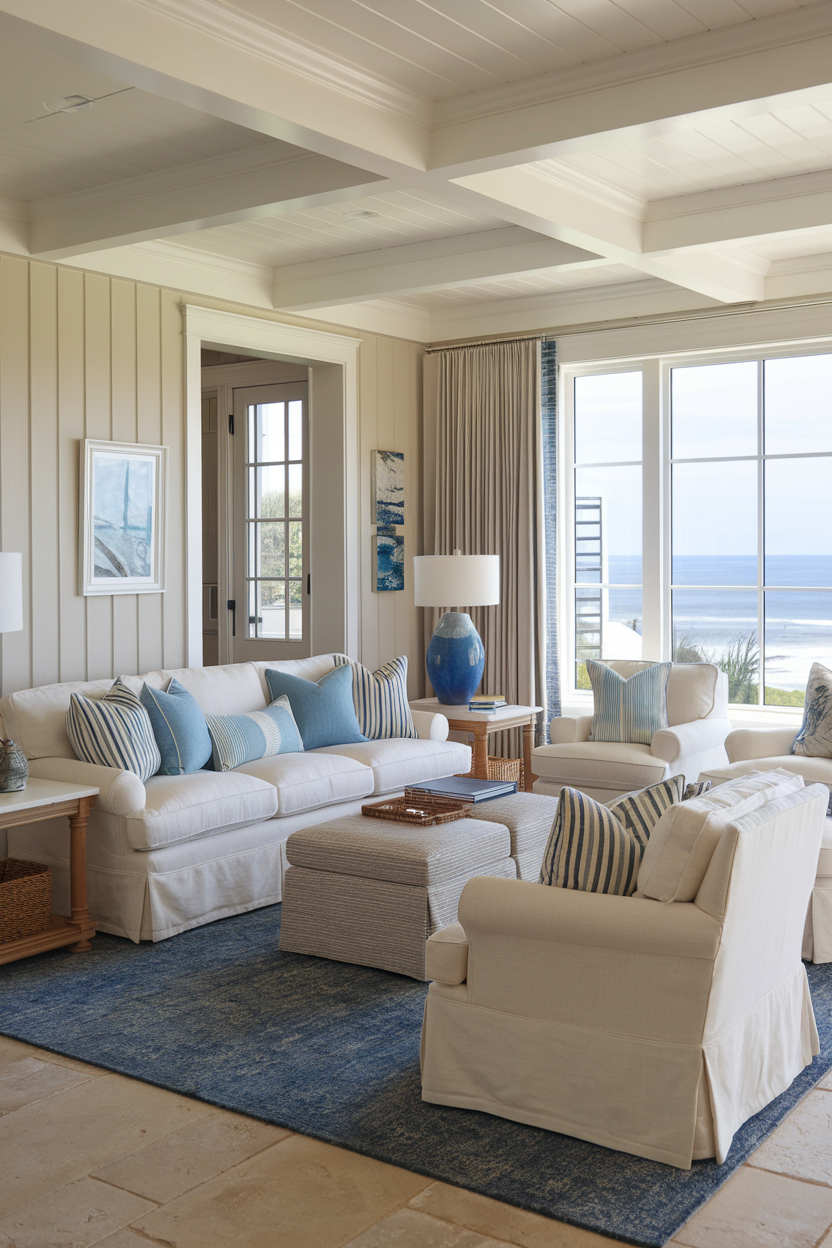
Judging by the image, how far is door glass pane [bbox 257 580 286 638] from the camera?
7266 mm

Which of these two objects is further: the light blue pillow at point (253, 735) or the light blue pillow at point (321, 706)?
the light blue pillow at point (321, 706)

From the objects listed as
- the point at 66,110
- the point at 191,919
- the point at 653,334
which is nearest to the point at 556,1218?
the point at 191,919

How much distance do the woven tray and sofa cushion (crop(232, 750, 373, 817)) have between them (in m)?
0.52

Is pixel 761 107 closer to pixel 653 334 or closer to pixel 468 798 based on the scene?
pixel 468 798

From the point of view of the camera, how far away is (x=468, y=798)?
4387 millimetres

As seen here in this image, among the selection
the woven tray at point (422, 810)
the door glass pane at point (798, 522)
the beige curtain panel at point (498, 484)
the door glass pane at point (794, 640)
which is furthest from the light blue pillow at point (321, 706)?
the door glass pane at point (798, 522)

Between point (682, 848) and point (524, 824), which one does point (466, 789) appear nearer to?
point (524, 824)

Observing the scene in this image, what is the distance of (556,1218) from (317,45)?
323 centimetres

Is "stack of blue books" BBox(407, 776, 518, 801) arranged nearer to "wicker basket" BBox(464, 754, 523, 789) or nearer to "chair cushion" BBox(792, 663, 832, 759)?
"chair cushion" BBox(792, 663, 832, 759)

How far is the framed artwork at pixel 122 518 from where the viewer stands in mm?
5328

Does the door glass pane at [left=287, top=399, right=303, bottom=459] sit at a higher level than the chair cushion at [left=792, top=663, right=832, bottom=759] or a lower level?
higher

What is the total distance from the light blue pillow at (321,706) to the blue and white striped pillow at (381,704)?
8cm

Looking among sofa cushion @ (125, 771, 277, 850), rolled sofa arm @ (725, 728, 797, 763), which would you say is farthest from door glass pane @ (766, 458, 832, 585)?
sofa cushion @ (125, 771, 277, 850)

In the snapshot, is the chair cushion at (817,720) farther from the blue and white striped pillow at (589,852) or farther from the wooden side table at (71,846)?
the wooden side table at (71,846)
